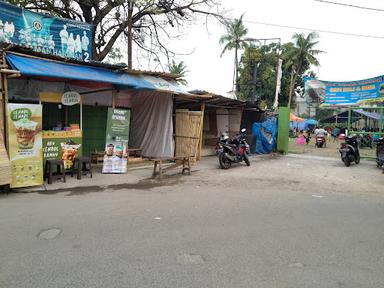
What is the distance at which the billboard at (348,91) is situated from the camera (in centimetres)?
1925

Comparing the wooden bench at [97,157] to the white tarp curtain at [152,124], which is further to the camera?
the white tarp curtain at [152,124]

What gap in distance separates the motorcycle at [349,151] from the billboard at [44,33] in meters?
10.2

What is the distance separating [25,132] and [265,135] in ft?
38.8

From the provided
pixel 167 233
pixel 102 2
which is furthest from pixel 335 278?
pixel 102 2

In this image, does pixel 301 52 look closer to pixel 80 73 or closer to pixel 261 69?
pixel 261 69

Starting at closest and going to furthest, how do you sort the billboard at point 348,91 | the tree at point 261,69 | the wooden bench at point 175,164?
the wooden bench at point 175,164
the billboard at point 348,91
the tree at point 261,69

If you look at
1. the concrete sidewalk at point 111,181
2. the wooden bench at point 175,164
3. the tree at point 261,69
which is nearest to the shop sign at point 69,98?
the concrete sidewalk at point 111,181

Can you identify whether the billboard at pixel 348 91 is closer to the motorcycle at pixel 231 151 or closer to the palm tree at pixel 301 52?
the motorcycle at pixel 231 151

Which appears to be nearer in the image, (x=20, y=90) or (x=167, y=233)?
(x=167, y=233)

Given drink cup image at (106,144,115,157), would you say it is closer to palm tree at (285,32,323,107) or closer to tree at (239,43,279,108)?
tree at (239,43,279,108)

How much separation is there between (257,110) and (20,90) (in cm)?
1145

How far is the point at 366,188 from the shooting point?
362 inches

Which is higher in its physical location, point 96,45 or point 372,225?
point 96,45

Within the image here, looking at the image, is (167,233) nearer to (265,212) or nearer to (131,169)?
(265,212)
